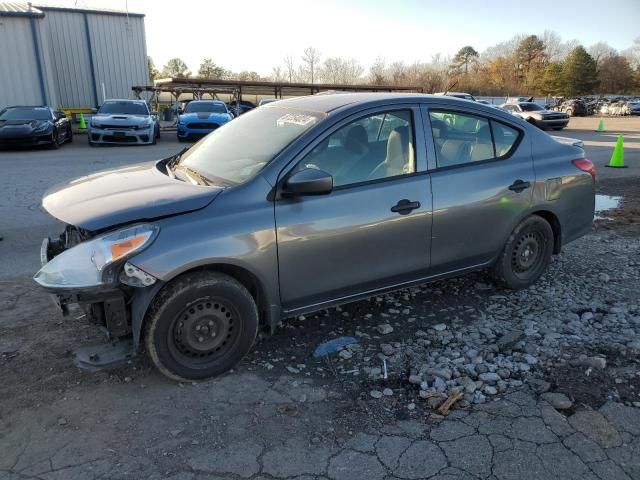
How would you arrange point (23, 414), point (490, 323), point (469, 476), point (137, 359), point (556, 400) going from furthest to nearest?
point (490, 323) < point (137, 359) < point (556, 400) < point (23, 414) < point (469, 476)

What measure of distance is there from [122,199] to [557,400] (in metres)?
2.92

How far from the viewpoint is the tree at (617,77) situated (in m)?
80.8

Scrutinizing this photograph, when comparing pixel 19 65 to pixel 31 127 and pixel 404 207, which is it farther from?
pixel 404 207

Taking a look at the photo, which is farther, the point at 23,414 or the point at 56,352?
the point at 56,352

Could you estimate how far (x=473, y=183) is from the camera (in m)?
3.92

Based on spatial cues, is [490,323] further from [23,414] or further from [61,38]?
[61,38]

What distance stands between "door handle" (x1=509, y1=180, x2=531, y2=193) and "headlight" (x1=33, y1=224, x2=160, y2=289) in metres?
2.86

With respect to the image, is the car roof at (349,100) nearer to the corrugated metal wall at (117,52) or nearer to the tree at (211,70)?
the corrugated metal wall at (117,52)

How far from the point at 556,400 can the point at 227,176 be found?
2508mm

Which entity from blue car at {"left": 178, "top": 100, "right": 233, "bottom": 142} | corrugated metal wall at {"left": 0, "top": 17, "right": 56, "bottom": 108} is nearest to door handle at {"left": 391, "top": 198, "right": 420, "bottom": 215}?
blue car at {"left": 178, "top": 100, "right": 233, "bottom": 142}

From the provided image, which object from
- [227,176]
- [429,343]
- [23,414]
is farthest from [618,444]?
[23,414]

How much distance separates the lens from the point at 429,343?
3.60 metres

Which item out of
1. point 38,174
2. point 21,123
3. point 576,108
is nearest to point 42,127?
point 21,123

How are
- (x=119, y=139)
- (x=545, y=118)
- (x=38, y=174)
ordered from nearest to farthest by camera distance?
(x=38, y=174) → (x=119, y=139) → (x=545, y=118)
